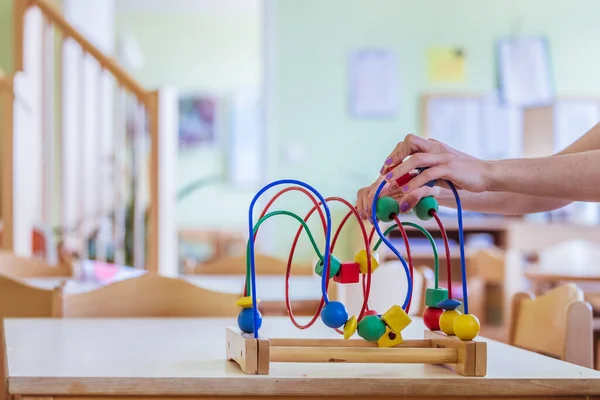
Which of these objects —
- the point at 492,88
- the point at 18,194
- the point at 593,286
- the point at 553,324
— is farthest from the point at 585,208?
the point at 553,324

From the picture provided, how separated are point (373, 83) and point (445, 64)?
1.64ft

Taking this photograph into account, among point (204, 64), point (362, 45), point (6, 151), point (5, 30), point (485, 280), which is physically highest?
point (5, 30)

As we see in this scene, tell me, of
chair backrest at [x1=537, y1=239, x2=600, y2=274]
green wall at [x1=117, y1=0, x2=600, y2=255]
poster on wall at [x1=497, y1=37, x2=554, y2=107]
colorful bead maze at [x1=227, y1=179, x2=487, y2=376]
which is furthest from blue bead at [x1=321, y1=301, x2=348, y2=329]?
poster on wall at [x1=497, y1=37, x2=554, y2=107]

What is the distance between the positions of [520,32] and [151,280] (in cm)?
432

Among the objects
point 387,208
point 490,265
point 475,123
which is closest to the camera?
point 387,208

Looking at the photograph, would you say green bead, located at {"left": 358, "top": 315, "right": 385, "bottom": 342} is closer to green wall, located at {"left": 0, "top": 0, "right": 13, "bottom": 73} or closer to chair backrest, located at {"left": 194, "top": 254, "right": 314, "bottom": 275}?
chair backrest, located at {"left": 194, "top": 254, "right": 314, "bottom": 275}

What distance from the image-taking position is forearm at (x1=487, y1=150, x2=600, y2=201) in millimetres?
1217

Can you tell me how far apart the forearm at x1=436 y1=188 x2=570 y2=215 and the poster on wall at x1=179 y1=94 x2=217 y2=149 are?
686 centimetres

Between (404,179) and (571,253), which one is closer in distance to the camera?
(404,179)

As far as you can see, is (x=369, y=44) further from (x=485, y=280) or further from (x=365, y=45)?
(x=485, y=280)

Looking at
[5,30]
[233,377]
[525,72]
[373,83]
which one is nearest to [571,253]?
[525,72]

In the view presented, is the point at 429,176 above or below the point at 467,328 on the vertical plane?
above

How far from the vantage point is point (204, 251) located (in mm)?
8211

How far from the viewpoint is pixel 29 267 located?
3.02 meters
